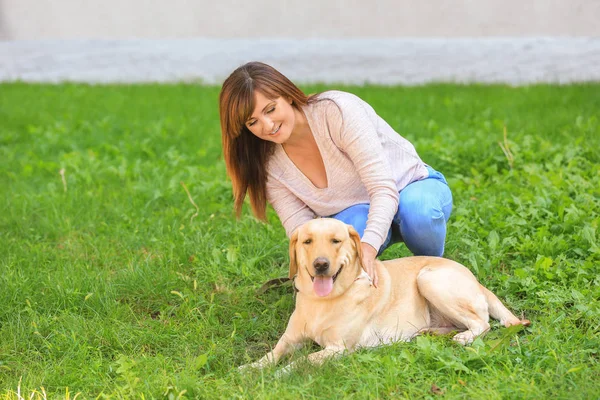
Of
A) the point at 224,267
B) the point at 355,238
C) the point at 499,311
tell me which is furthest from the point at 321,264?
the point at 224,267

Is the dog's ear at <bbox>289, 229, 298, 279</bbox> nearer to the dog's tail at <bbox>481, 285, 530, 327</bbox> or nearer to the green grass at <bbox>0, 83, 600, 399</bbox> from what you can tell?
the green grass at <bbox>0, 83, 600, 399</bbox>

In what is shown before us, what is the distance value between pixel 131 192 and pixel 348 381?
328 centimetres

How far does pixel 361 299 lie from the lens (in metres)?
3.44

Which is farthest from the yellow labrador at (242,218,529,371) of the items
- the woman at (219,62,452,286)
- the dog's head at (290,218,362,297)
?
the woman at (219,62,452,286)

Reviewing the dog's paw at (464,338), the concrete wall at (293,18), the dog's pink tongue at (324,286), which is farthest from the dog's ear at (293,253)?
the concrete wall at (293,18)

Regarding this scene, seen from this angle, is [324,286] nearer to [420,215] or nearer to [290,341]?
[290,341]

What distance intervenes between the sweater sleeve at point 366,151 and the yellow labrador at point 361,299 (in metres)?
0.28

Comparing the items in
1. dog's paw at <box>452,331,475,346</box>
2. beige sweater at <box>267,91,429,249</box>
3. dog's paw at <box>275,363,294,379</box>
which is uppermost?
beige sweater at <box>267,91,429,249</box>

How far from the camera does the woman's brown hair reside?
138 inches

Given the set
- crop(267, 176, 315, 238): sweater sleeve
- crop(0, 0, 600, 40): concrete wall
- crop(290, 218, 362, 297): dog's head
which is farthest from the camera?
crop(0, 0, 600, 40): concrete wall

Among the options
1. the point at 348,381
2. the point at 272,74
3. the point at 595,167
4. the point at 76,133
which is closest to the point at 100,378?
the point at 348,381

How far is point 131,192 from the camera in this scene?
5812mm

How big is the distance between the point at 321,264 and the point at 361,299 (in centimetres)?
36

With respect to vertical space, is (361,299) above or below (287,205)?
below
